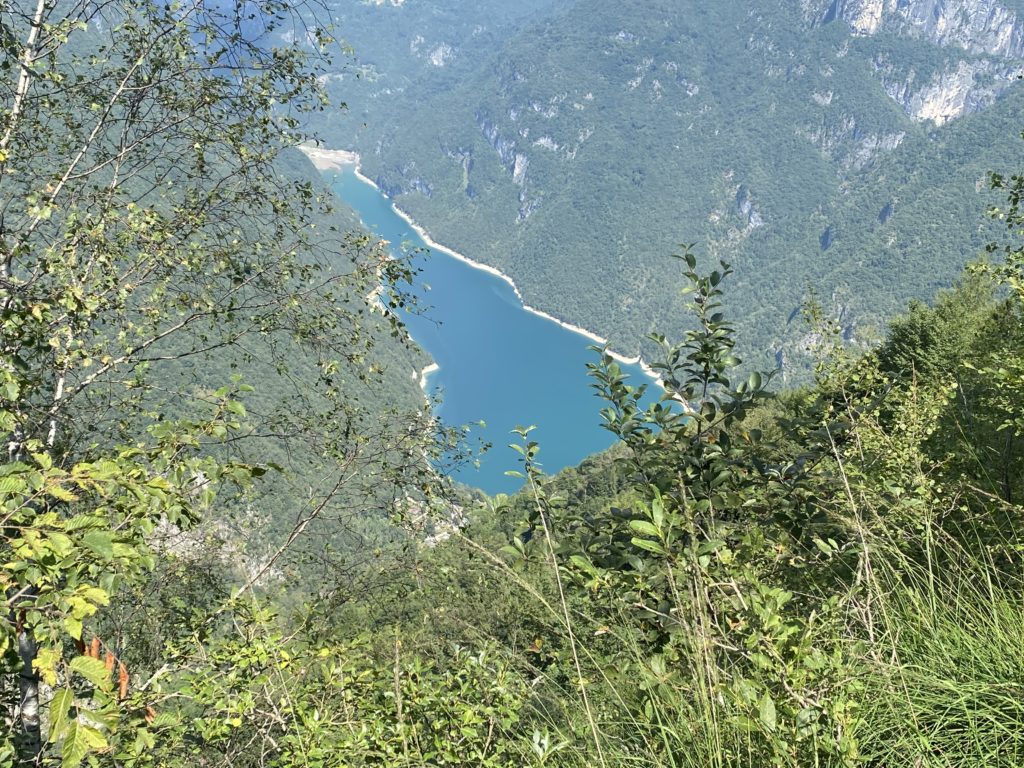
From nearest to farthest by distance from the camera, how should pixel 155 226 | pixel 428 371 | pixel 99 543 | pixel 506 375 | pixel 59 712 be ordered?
1. pixel 59 712
2. pixel 99 543
3. pixel 155 226
4. pixel 428 371
5. pixel 506 375

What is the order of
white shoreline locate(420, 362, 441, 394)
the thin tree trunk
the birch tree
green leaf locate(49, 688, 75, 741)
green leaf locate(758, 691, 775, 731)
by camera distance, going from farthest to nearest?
white shoreline locate(420, 362, 441, 394)
the birch tree
the thin tree trunk
green leaf locate(758, 691, 775, 731)
green leaf locate(49, 688, 75, 741)

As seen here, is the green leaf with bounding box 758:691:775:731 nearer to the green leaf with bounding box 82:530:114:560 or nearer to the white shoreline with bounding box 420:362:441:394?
the green leaf with bounding box 82:530:114:560

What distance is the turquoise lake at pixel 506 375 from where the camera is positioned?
285 feet

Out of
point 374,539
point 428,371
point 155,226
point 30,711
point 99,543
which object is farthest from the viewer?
point 428,371

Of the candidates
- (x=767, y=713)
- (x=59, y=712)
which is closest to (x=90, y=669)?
(x=59, y=712)

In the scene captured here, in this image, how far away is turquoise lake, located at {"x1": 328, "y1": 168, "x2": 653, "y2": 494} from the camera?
86.8 m

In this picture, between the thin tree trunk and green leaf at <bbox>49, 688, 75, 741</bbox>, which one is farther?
the thin tree trunk

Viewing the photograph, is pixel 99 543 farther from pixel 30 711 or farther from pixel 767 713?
pixel 30 711

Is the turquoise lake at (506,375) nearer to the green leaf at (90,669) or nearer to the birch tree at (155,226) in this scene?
the birch tree at (155,226)

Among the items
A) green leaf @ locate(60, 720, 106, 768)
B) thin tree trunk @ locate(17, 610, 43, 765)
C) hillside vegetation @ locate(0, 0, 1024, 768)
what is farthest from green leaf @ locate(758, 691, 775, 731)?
thin tree trunk @ locate(17, 610, 43, 765)

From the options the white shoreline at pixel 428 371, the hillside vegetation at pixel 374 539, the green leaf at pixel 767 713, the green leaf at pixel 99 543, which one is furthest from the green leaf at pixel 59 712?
the white shoreline at pixel 428 371

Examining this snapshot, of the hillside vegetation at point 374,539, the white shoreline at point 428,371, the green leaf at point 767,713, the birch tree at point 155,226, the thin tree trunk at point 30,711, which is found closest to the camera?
the green leaf at point 767,713

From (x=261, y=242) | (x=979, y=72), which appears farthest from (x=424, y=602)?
(x=979, y=72)

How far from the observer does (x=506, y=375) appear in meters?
108
